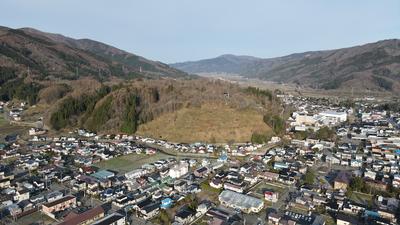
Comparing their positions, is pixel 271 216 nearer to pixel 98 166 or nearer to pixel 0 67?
pixel 98 166

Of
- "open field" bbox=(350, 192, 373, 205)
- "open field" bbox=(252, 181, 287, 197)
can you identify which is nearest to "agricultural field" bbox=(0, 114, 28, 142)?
"open field" bbox=(252, 181, 287, 197)

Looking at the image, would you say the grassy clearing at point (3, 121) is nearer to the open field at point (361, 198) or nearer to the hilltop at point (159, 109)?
the hilltop at point (159, 109)

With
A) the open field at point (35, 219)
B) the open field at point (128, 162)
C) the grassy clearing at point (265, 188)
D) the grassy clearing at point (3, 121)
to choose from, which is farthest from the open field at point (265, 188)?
the grassy clearing at point (3, 121)

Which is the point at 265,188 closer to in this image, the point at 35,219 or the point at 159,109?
the point at 35,219

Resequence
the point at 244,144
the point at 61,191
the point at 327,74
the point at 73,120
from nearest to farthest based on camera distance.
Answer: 1. the point at 61,191
2. the point at 244,144
3. the point at 73,120
4. the point at 327,74

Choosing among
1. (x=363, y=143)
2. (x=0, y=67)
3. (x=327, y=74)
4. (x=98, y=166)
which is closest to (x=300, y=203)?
(x=98, y=166)

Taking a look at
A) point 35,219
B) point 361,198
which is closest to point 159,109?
point 35,219
